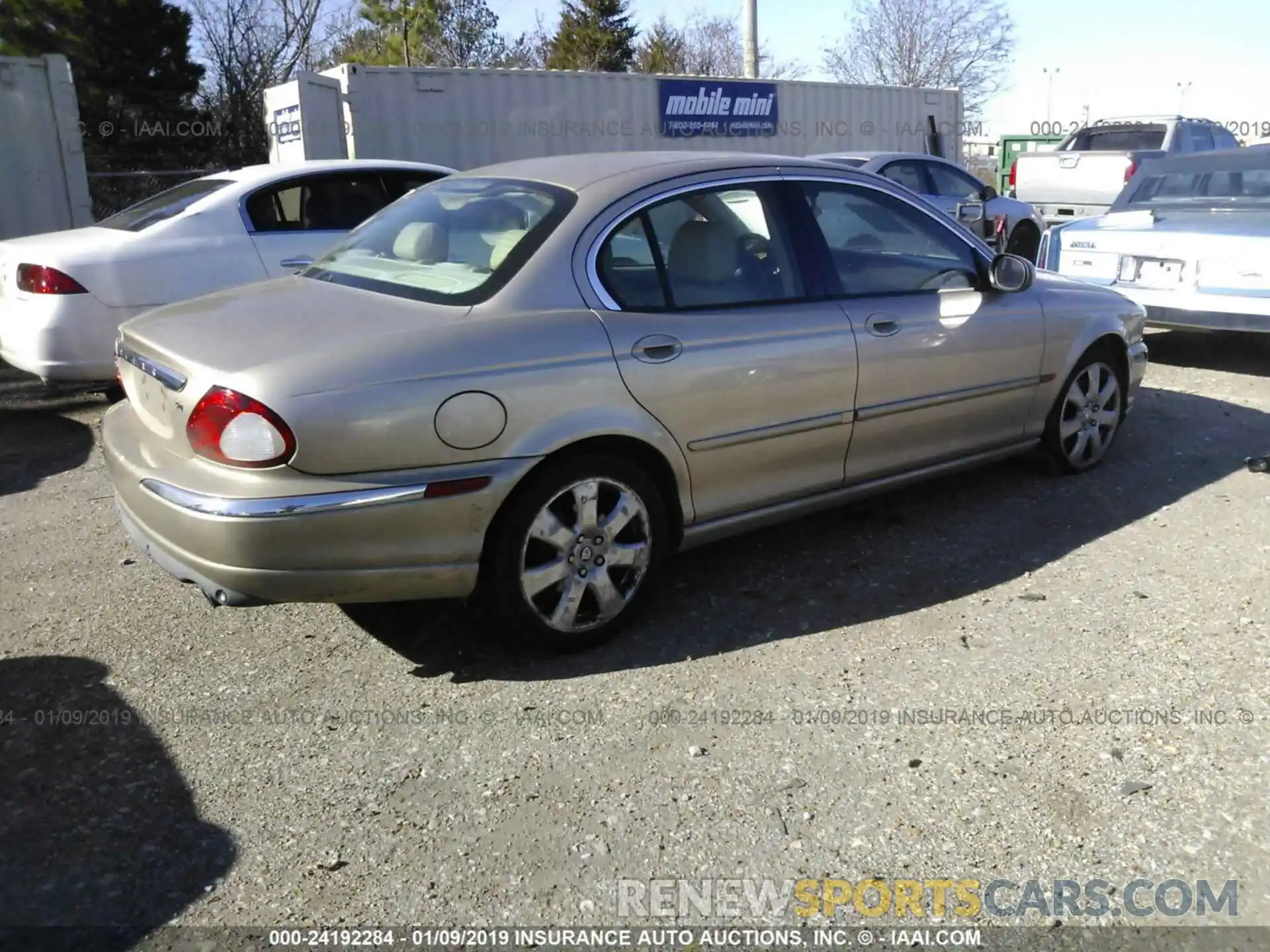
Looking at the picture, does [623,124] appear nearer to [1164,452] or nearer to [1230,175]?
[1230,175]

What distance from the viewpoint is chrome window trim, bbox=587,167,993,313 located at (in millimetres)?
3619

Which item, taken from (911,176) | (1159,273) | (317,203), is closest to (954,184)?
(911,176)

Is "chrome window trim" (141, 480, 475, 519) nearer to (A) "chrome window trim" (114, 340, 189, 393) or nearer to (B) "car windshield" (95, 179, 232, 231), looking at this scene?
(A) "chrome window trim" (114, 340, 189, 393)

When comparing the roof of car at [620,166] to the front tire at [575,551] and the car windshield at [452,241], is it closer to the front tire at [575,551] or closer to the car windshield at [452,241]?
the car windshield at [452,241]

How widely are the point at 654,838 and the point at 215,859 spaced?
110 centimetres

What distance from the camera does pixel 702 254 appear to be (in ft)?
12.9

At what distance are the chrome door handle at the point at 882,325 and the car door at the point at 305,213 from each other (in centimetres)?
386

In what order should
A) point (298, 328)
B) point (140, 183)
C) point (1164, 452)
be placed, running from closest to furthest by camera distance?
point (298, 328) → point (1164, 452) → point (140, 183)

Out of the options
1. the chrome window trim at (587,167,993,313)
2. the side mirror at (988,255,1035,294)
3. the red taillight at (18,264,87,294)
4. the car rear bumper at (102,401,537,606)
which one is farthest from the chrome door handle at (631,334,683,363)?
the red taillight at (18,264,87,294)

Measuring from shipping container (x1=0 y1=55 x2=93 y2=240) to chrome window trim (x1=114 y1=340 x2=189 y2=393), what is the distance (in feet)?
28.0

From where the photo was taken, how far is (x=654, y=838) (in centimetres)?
273

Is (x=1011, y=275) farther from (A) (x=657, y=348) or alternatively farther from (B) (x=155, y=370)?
(B) (x=155, y=370)

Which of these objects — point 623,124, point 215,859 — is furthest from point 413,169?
point 623,124

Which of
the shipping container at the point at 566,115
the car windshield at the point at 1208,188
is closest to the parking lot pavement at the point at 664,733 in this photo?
the car windshield at the point at 1208,188
